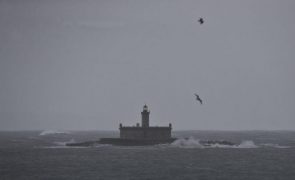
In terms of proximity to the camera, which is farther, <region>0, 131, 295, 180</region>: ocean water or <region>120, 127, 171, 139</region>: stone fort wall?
<region>120, 127, 171, 139</region>: stone fort wall

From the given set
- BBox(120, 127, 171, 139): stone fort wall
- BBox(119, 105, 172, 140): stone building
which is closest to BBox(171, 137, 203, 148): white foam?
BBox(120, 127, 171, 139): stone fort wall

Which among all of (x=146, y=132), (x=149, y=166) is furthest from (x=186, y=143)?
(x=149, y=166)

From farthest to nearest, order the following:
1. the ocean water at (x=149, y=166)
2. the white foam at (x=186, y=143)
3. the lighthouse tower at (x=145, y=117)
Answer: the white foam at (x=186, y=143)
the lighthouse tower at (x=145, y=117)
the ocean water at (x=149, y=166)

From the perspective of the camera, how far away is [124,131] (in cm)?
13600

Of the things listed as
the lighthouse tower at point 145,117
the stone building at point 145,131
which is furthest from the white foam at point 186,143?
the lighthouse tower at point 145,117

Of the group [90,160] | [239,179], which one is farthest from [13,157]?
[239,179]

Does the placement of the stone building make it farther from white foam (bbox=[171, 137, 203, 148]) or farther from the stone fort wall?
white foam (bbox=[171, 137, 203, 148])

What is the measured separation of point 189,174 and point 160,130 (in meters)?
54.2

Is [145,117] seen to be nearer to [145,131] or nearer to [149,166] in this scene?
[145,131]

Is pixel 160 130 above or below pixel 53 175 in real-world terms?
above

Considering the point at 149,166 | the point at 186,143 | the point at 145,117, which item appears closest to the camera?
the point at 149,166

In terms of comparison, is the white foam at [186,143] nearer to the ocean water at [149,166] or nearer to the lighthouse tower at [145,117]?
the lighthouse tower at [145,117]

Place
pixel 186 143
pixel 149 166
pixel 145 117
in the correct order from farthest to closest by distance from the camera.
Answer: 1. pixel 186 143
2. pixel 145 117
3. pixel 149 166

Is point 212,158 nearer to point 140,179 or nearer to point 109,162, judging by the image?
point 109,162
